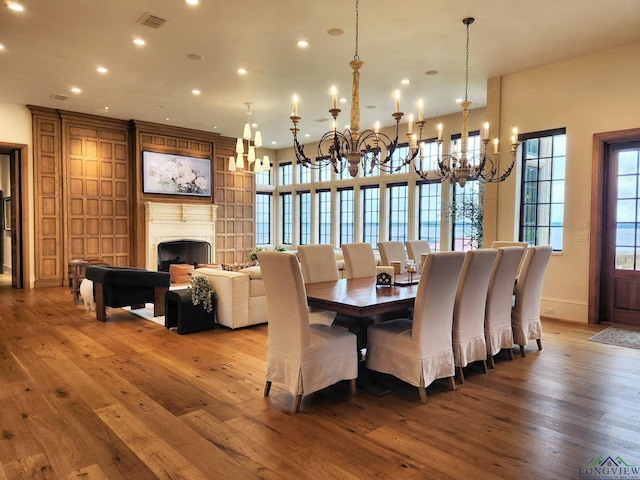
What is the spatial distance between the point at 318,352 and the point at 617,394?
2322mm

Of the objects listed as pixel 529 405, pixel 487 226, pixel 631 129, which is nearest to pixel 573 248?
pixel 487 226

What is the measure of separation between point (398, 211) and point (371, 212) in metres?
0.85

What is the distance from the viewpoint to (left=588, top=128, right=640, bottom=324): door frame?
537 centimetres

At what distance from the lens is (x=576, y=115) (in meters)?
5.55

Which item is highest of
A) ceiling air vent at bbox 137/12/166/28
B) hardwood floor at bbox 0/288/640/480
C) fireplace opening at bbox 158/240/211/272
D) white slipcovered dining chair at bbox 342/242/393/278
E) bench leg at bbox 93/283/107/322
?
ceiling air vent at bbox 137/12/166/28

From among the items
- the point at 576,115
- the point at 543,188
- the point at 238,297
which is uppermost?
the point at 576,115

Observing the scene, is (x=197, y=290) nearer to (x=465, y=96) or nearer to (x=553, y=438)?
(x=553, y=438)

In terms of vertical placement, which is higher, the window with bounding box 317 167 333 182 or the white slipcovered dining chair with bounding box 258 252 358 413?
the window with bounding box 317 167 333 182

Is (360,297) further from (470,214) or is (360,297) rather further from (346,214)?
(346,214)

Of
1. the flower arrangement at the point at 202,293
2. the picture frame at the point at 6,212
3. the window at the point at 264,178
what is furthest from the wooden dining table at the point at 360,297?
the picture frame at the point at 6,212

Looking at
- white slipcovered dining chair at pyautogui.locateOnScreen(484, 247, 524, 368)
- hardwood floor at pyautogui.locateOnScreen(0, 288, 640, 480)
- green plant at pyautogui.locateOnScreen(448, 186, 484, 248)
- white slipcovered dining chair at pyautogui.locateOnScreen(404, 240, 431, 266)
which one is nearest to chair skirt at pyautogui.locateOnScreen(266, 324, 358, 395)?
hardwood floor at pyautogui.locateOnScreen(0, 288, 640, 480)

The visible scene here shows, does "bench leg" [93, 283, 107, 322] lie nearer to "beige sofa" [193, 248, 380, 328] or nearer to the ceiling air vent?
"beige sofa" [193, 248, 380, 328]

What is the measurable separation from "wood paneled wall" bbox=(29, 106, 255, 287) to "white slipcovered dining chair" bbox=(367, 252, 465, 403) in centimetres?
728

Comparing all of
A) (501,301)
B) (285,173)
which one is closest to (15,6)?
(501,301)
